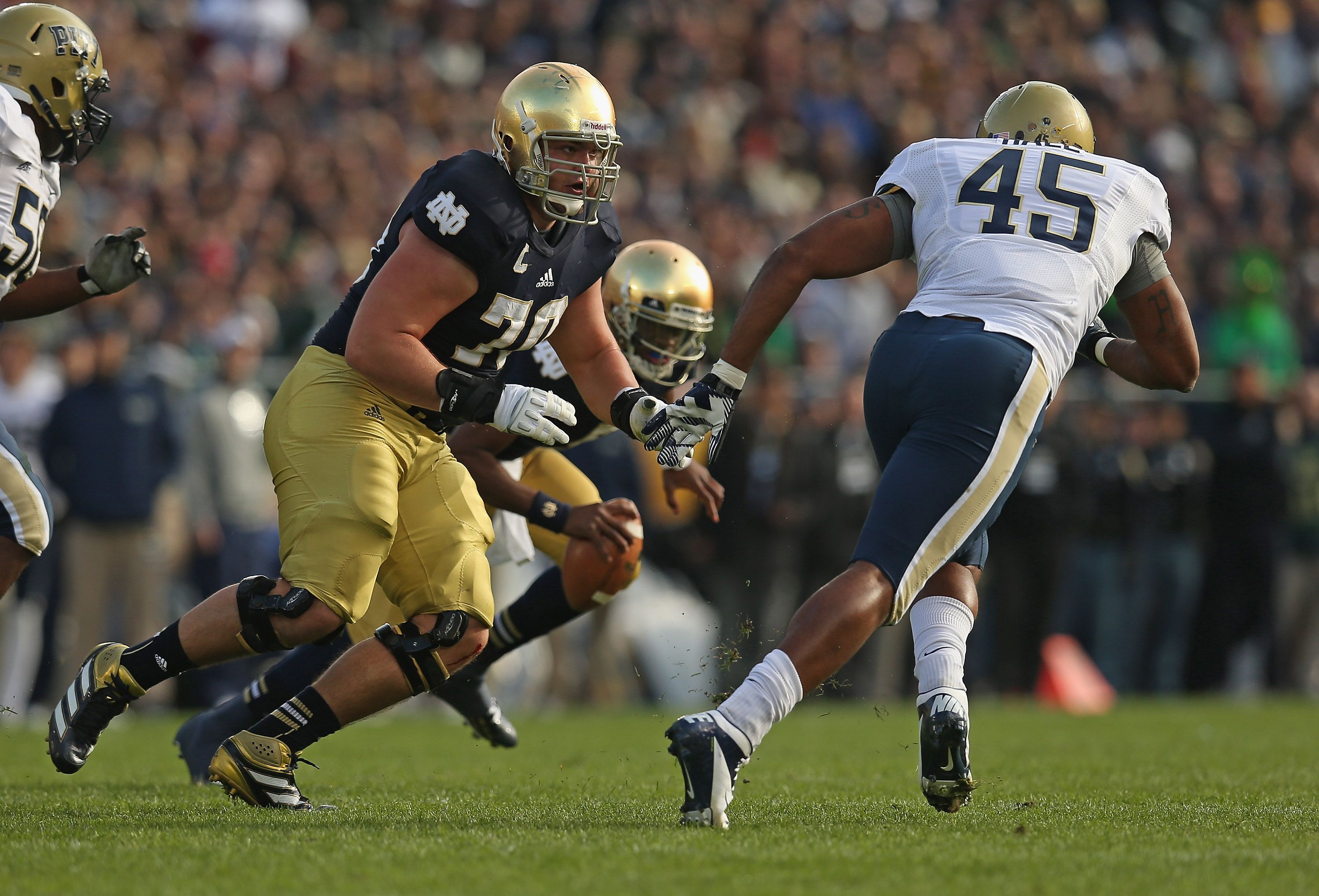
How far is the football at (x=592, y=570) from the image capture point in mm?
5632

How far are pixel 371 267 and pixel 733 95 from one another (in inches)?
387

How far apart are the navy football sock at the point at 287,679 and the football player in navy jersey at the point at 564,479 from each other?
118 mm

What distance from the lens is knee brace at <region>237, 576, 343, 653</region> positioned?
4180 mm

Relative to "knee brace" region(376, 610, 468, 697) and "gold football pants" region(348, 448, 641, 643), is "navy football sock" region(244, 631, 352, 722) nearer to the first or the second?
"knee brace" region(376, 610, 468, 697)

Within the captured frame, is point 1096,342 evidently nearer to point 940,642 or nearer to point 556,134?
point 940,642

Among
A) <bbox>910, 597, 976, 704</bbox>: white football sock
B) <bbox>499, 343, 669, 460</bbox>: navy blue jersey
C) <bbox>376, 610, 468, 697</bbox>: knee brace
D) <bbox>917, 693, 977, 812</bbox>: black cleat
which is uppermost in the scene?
<bbox>499, 343, 669, 460</bbox>: navy blue jersey

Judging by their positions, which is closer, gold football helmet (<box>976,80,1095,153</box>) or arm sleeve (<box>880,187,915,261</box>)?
arm sleeve (<box>880,187,915,261</box>)

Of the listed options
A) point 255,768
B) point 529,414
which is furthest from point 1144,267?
point 255,768

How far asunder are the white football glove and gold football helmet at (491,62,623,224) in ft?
1.97

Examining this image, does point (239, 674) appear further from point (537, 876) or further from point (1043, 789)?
point (537, 876)

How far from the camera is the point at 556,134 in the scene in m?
4.42

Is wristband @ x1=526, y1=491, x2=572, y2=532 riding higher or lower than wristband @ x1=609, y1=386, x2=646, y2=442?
lower

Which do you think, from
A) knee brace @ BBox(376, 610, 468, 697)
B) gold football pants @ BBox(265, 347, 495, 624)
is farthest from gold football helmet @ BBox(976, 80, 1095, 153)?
knee brace @ BBox(376, 610, 468, 697)

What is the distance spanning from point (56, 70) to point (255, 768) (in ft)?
6.99
